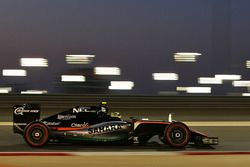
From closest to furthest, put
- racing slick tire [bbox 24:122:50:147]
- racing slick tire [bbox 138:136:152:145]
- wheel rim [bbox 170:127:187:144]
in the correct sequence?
racing slick tire [bbox 24:122:50:147] < wheel rim [bbox 170:127:187:144] < racing slick tire [bbox 138:136:152:145]

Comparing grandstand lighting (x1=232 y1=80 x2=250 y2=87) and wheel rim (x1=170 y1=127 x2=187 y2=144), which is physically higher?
grandstand lighting (x1=232 y1=80 x2=250 y2=87)

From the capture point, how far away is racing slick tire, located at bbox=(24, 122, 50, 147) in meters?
8.26

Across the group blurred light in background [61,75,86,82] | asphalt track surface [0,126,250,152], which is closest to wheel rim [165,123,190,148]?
asphalt track surface [0,126,250,152]

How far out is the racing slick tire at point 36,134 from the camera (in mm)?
8258

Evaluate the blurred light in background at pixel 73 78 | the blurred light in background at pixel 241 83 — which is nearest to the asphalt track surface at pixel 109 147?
the blurred light in background at pixel 241 83

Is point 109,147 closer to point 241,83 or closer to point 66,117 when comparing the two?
point 66,117

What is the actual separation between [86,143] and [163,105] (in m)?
12.0

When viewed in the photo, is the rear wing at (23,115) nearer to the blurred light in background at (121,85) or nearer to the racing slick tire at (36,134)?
the racing slick tire at (36,134)

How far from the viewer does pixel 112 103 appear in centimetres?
1992

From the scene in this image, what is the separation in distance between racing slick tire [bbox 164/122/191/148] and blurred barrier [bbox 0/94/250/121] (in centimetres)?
1007

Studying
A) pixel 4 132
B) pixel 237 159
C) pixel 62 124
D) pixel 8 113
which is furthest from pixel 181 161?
pixel 8 113

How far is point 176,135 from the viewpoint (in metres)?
8.38

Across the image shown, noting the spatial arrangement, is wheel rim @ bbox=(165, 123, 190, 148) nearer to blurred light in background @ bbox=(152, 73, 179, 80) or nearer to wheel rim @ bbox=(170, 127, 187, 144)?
wheel rim @ bbox=(170, 127, 187, 144)

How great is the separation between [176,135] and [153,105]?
Answer: 11722mm
